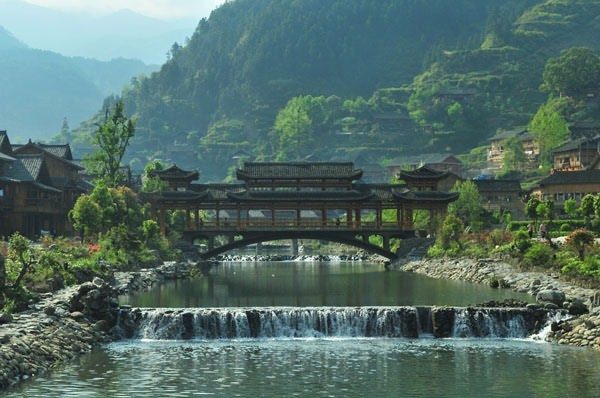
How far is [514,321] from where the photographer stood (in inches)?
2015

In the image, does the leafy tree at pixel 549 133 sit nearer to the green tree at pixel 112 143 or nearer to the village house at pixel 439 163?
the village house at pixel 439 163

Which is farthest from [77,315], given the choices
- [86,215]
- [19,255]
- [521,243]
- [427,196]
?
[427,196]

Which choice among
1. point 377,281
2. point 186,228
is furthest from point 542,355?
point 186,228

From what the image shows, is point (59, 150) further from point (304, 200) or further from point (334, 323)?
point (334, 323)

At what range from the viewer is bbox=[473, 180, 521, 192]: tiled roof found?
427 feet

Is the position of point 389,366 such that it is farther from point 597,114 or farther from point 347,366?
point 597,114

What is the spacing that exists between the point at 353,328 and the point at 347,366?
33.0ft

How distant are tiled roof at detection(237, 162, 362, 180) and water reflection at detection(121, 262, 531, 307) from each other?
45.2ft

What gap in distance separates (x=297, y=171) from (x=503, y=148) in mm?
82772

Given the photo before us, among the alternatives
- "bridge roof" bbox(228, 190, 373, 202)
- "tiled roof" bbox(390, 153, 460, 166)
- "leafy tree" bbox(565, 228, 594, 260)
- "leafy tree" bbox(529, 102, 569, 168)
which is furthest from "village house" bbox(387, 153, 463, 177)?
"leafy tree" bbox(565, 228, 594, 260)

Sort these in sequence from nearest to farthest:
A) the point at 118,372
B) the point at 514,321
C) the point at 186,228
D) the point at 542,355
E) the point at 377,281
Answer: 1. the point at 118,372
2. the point at 542,355
3. the point at 514,321
4. the point at 377,281
5. the point at 186,228

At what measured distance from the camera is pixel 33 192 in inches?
3612

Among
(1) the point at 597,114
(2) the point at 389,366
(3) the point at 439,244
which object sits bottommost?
(2) the point at 389,366

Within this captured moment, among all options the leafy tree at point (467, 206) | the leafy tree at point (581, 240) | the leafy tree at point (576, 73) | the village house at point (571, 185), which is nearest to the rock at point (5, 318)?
the leafy tree at point (581, 240)
